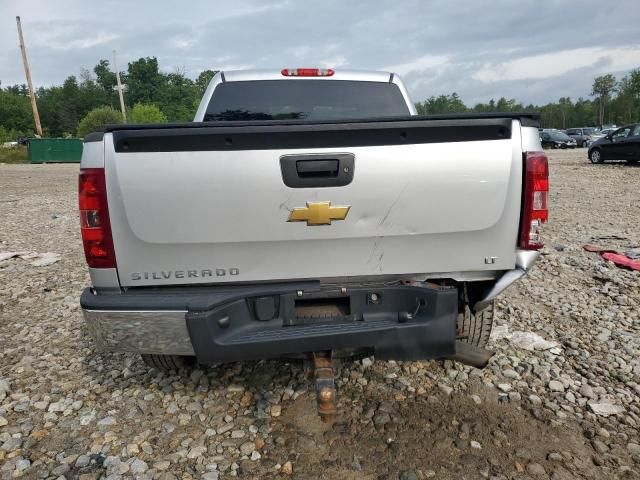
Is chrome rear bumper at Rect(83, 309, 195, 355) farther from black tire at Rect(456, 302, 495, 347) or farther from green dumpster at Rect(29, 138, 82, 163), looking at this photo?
green dumpster at Rect(29, 138, 82, 163)

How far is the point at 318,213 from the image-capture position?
7.45ft

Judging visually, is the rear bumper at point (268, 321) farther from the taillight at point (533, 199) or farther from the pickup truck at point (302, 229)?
the taillight at point (533, 199)

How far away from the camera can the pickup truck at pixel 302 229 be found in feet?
7.27

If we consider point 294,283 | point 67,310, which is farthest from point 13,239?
point 294,283

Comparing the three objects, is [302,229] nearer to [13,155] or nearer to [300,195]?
[300,195]

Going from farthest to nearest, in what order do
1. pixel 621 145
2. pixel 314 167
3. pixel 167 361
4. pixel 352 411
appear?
pixel 621 145 < pixel 167 361 < pixel 352 411 < pixel 314 167

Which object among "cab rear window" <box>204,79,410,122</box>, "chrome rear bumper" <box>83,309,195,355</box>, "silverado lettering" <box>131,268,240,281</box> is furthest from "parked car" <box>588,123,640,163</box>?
"chrome rear bumper" <box>83,309,195,355</box>

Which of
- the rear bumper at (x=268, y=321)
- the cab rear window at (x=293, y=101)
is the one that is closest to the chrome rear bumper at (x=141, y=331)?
the rear bumper at (x=268, y=321)

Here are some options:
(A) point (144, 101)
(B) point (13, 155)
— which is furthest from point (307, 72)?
(A) point (144, 101)

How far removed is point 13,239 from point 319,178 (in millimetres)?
7551

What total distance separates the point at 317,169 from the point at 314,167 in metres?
0.02

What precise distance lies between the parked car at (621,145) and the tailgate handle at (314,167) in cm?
1848

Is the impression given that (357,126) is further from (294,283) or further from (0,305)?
(0,305)

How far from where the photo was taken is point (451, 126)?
225 centimetres
